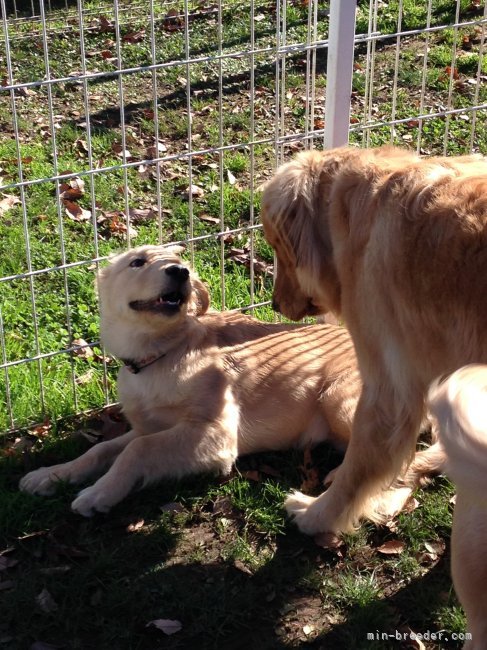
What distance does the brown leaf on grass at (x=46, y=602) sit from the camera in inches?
129

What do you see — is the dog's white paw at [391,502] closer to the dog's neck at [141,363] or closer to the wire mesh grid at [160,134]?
the dog's neck at [141,363]

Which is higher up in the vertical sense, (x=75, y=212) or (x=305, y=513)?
(x=75, y=212)

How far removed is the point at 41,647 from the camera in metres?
3.11

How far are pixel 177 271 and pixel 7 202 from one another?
216cm

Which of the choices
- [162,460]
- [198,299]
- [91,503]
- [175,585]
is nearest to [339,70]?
[198,299]

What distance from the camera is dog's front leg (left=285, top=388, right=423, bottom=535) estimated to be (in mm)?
3355

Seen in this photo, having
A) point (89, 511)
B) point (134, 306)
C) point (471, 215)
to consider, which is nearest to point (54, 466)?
point (89, 511)

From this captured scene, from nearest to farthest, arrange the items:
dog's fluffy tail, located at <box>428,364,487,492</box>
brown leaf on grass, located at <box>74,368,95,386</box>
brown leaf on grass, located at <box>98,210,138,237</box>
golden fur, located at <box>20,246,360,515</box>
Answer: dog's fluffy tail, located at <box>428,364,487,492</box>
golden fur, located at <box>20,246,360,515</box>
brown leaf on grass, located at <box>74,368,95,386</box>
brown leaf on grass, located at <box>98,210,138,237</box>

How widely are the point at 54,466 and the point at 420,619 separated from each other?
1691 millimetres

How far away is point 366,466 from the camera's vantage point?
11.4 ft

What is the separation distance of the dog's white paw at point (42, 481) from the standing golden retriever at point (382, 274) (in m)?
1.01

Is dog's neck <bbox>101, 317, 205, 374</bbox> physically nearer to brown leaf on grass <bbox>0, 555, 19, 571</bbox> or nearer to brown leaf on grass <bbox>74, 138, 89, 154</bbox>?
brown leaf on grass <bbox>0, 555, 19, 571</bbox>

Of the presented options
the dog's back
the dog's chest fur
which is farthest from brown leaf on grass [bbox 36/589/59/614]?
the dog's back

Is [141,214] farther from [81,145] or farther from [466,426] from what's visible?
[466,426]
